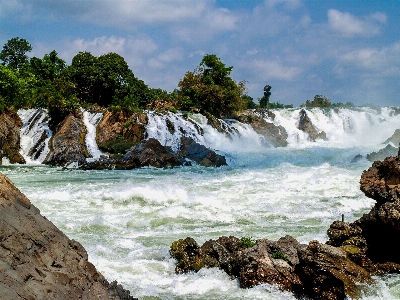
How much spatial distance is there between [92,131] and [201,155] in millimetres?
8404

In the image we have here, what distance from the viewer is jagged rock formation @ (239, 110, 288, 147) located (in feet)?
122

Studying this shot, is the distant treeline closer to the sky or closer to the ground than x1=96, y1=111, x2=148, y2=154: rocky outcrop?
closer to the sky

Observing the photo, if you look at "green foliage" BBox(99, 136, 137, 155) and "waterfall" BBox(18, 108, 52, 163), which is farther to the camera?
"green foliage" BBox(99, 136, 137, 155)

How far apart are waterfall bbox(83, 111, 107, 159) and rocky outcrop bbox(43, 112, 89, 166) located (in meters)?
0.36

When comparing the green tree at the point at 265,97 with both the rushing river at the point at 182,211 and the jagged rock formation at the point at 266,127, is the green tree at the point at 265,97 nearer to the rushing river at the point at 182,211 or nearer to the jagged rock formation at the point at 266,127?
the jagged rock formation at the point at 266,127

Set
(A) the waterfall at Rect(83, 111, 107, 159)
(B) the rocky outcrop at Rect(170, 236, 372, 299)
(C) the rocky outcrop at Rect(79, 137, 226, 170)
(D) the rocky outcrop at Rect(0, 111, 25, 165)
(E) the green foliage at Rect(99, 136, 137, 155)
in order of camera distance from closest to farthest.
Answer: (B) the rocky outcrop at Rect(170, 236, 372, 299) < (C) the rocky outcrop at Rect(79, 137, 226, 170) < (D) the rocky outcrop at Rect(0, 111, 25, 165) < (A) the waterfall at Rect(83, 111, 107, 159) < (E) the green foliage at Rect(99, 136, 137, 155)

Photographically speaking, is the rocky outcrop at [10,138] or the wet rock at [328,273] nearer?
the wet rock at [328,273]

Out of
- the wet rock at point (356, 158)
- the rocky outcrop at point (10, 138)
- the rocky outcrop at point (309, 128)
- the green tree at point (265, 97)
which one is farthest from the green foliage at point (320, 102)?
the rocky outcrop at point (10, 138)

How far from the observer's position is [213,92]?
38281 millimetres

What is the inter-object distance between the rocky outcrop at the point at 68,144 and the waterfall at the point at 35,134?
64cm

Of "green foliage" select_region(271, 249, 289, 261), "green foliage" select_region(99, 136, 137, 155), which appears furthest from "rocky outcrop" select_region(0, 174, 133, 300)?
"green foliage" select_region(99, 136, 137, 155)

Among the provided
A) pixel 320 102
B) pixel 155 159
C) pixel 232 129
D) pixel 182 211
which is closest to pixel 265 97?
pixel 320 102

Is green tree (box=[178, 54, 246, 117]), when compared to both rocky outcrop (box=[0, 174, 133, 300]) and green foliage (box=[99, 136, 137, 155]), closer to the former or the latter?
green foliage (box=[99, 136, 137, 155])

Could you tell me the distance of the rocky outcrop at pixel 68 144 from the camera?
24344 mm
